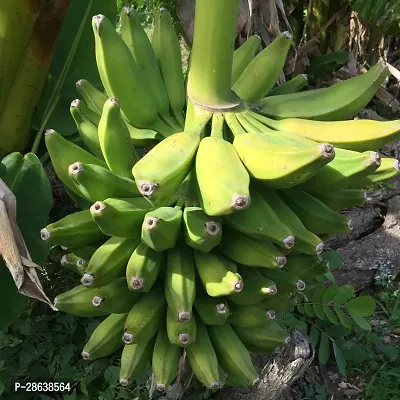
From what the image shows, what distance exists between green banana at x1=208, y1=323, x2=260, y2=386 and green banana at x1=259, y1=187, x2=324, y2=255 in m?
0.25

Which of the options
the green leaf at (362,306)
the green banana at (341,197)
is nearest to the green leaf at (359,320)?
the green leaf at (362,306)

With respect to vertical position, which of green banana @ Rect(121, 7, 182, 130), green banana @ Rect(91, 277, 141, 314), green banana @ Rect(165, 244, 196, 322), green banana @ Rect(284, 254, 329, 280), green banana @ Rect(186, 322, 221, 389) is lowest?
green banana @ Rect(186, 322, 221, 389)

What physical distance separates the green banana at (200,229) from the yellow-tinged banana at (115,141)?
0.49 feet

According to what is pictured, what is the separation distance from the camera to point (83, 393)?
5.27 ft

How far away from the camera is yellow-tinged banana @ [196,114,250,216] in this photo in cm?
75

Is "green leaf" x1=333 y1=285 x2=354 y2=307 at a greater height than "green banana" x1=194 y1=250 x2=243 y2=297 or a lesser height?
lesser

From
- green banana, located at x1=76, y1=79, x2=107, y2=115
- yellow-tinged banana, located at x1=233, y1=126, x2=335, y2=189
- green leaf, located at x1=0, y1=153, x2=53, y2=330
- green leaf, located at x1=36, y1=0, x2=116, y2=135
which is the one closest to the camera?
yellow-tinged banana, located at x1=233, y1=126, x2=335, y2=189

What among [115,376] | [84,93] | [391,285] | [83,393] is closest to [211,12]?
[84,93]

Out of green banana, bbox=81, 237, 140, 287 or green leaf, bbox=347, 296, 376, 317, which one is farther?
green leaf, bbox=347, 296, 376, 317

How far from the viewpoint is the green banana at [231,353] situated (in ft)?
3.26

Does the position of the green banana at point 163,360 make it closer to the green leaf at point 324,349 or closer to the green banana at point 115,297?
the green banana at point 115,297

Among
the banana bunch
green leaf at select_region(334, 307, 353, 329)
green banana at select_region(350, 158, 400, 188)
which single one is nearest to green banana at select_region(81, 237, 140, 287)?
the banana bunch

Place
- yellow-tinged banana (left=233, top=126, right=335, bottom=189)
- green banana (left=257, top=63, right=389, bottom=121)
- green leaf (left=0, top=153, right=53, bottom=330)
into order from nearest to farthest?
1. yellow-tinged banana (left=233, top=126, right=335, bottom=189)
2. green banana (left=257, top=63, right=389, bottom=121)
3. green leaf (left=0, top=153, right=53, bottom=330)

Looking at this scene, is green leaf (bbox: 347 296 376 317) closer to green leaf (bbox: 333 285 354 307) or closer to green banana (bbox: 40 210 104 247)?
green leaf (bbox: 333 285 354 307)
